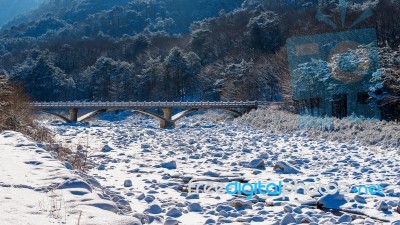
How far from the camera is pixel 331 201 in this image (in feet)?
23.7

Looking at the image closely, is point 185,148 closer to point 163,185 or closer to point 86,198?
point 163,185

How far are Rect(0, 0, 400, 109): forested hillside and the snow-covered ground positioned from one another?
13.5 metres

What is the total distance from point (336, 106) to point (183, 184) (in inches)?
955

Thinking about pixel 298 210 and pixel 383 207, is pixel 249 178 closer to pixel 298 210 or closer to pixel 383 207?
pixel 298 210

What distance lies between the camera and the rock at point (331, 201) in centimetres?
715

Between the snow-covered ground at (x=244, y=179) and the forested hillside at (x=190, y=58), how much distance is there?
44.1 ft

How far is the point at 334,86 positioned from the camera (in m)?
28.8

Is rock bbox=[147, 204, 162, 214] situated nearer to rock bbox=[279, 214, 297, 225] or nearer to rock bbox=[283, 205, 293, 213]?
rock bbox=[279, 214, 297, 225]

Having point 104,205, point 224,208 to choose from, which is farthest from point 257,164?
point 104,205

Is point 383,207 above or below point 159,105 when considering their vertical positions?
below

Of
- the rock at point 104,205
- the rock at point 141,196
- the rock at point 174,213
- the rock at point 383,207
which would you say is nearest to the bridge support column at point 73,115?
the rock at point 141,196

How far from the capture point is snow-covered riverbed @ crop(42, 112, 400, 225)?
6.52 m

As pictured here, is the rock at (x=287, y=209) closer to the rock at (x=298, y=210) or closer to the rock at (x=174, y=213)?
the rock at (x=298, y=210)

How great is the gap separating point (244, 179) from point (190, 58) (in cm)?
5238
